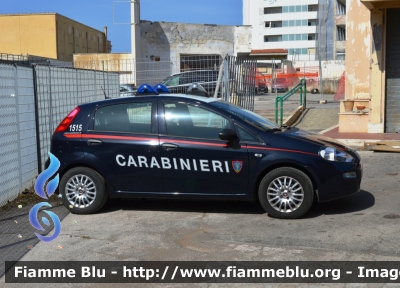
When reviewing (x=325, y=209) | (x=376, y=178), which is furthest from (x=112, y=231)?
(x=376, y=178)

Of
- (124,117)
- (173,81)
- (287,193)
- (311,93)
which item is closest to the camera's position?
(287,193)

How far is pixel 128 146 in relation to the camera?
7.12 m

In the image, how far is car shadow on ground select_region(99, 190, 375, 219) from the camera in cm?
727

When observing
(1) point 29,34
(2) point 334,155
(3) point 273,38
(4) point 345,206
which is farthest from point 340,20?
(2) point 334,155

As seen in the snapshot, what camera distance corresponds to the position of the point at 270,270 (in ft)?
16.8

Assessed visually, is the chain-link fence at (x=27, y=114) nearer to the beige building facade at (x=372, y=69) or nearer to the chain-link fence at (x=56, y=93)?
the chain-link fence at (x=56, y=93)

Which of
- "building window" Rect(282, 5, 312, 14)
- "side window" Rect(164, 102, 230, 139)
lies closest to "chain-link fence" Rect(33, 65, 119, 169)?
"side window" Rect(164, 102, 230, 139)

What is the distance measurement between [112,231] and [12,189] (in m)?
2.50

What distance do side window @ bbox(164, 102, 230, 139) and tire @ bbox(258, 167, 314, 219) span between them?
35.1 inches

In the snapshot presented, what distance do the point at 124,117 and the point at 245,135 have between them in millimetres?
1669

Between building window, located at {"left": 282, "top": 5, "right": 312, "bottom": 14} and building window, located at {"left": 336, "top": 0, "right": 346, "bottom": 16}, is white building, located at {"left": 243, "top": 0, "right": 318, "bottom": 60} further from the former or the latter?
building window, located at {"left": 336, "top": 0, "right": 346, "bottom": 16}

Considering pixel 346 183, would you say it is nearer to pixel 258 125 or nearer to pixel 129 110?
pixel 258 125

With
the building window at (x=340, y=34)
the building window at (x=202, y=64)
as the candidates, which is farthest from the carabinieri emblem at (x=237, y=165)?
the building window at (x=340, y=34)

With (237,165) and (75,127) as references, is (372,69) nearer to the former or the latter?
(237,165)
